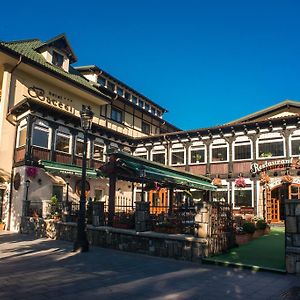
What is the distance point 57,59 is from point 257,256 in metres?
20.4

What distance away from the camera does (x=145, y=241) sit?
37.6ft

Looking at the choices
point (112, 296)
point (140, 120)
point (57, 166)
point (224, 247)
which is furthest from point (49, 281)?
point (140, 120)

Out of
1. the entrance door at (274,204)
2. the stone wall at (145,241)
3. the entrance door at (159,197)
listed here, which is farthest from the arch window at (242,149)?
the stone wall at (145,241)

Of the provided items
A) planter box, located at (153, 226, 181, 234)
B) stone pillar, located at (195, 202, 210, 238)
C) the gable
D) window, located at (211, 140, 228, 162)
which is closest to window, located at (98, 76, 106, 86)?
window, located at (211, 140, 228, 162)

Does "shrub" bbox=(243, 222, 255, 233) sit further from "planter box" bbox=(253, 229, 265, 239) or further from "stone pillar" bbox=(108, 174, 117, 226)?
"stone pillar" bbox=(108, 174, 117, 226)

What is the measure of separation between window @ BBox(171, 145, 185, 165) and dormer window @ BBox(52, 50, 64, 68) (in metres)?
11.3

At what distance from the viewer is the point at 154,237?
11.2m

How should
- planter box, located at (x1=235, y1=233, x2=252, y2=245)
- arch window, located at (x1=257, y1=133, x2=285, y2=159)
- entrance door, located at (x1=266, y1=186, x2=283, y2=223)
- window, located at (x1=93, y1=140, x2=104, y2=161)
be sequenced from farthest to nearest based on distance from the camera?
window, located at (x1=93, y1=140, x2=104, y2=161)
arch window, located at (x1=257, y1=133, x2=285, y2=159)
entrance door, located at (x1=266, y1=186, x2=283, y2=223)
planter box, located at (x1=235, y1=233, x2=252, y2=245)

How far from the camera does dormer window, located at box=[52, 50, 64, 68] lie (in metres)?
24.1

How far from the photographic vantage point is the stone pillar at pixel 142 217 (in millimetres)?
11758

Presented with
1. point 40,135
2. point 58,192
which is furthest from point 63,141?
point 58,192

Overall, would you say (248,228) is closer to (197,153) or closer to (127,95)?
(197,153)

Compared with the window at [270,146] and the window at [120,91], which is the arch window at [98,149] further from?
the window at [270,146]

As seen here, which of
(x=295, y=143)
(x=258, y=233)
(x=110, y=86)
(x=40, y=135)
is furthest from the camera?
(x=110, y=86)
